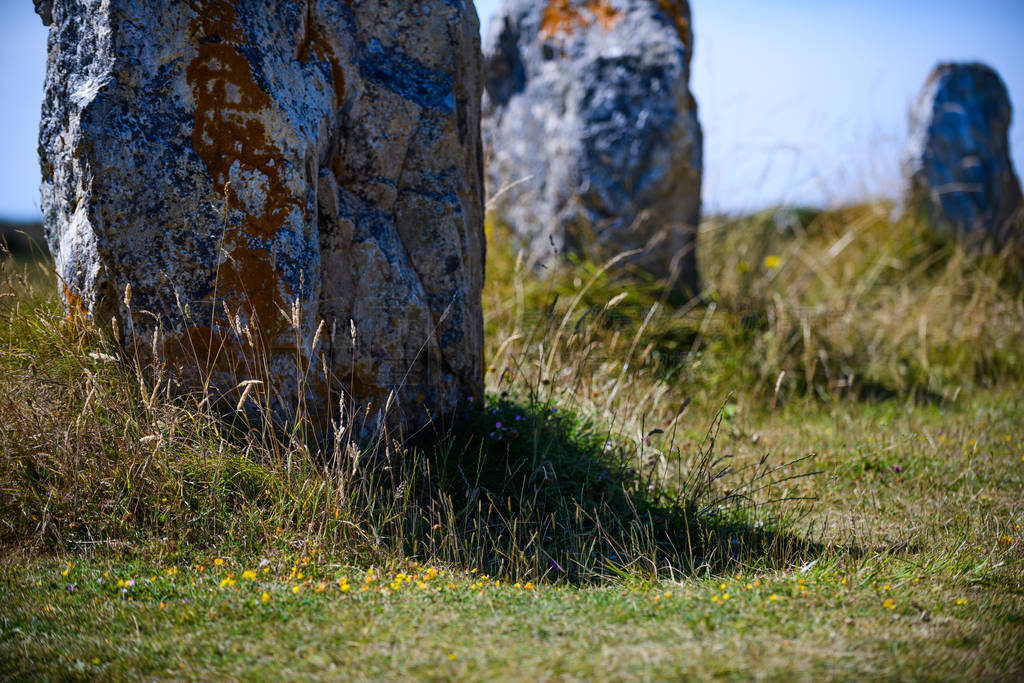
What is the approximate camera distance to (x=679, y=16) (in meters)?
6.27

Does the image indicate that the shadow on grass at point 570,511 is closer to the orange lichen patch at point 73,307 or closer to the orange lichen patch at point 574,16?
the orange lichen patch at point 73,307

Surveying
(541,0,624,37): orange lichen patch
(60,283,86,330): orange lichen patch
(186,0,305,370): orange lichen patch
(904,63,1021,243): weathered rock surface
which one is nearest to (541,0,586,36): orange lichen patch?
(541,0,624,37): orange lichen patch

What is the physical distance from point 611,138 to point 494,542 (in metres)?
3.85

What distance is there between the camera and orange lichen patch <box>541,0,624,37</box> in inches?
244

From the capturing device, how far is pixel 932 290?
658cm

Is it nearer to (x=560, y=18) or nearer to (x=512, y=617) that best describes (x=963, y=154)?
(x=560, y=18)

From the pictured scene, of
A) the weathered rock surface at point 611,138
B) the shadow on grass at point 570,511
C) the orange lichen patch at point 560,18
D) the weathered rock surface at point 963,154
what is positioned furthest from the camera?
the weathered rock surface at point 963,154

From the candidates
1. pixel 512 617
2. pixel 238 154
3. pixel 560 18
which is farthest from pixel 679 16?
pixel 512 617

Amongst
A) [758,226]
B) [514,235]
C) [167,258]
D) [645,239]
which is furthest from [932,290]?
[167,258]

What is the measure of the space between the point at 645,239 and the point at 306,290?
3.51 m

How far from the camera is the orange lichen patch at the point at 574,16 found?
20.4 ft

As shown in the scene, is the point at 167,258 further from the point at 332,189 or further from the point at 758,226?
the point at 758,226

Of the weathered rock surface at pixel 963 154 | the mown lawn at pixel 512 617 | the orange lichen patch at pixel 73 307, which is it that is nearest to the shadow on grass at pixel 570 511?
the mown lawn at pixel 512 617

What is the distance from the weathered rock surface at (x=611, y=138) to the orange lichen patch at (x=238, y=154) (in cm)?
297
